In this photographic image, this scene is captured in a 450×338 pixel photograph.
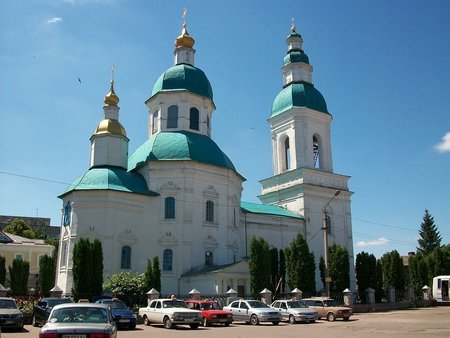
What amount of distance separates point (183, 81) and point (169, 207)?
11521mm

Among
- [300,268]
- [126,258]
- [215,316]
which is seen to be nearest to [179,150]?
[126,258]

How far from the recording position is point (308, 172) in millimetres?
44156

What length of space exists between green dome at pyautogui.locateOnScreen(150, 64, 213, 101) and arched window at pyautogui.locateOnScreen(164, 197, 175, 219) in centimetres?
1014

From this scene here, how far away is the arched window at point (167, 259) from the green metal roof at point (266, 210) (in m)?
8.63

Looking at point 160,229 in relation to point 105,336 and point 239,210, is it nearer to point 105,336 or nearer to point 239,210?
point 239,210

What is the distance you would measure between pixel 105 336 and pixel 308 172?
3634cm

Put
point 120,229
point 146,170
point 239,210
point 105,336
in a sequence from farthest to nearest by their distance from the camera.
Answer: point 239,210 < point 146,170 < point 120,229 < point 105,336

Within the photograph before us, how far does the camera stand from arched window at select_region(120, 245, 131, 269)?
3281 cm

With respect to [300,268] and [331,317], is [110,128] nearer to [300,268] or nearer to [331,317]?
[300,268]

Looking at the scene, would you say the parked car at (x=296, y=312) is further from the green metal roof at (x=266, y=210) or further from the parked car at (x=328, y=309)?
the green metal roof at (x=266, y=210)

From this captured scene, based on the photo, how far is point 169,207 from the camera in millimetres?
34938

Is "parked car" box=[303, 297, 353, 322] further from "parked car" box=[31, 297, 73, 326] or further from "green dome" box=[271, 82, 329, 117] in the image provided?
"green dome" box=[271, 82, 329, 117]

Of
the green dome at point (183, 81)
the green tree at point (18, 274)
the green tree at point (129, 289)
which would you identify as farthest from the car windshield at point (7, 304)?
the green dome at point (183, 81)

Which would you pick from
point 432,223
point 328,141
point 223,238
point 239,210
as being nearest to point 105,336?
point 223,238
